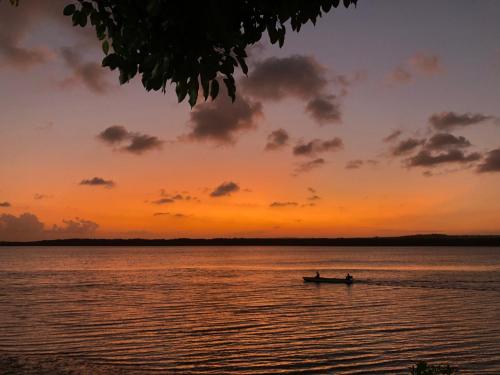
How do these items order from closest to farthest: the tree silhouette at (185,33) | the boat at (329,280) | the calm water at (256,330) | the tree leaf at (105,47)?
the tree silhouette at (185,33), the tree leaf at (105,47), the calm water at (256,330), the boat at (329,280)

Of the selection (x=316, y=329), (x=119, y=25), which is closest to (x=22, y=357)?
(x=316, y=329)

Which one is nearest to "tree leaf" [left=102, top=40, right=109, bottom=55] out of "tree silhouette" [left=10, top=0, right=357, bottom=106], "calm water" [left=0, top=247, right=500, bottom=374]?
"tree silhouette" [left=10, top=0, right=357, bottom=106]

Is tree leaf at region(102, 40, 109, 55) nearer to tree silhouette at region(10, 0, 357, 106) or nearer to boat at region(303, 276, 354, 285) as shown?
tree silhouette at region(10, 0, 357, 106)

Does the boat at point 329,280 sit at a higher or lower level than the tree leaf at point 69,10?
lower

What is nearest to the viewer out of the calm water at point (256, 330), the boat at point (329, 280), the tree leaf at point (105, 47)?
the tree leaf at point (105, 47)

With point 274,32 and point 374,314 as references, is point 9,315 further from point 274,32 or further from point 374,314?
point 274,32

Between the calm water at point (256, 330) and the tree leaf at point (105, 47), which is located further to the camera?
the calm water at point (256, 330)

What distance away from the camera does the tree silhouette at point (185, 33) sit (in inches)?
209

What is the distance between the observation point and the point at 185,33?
216 inches

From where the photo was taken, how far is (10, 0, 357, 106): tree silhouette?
530 centimetres

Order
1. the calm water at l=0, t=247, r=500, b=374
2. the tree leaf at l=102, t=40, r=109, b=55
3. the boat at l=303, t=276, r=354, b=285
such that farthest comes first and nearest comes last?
the boat at l=303, t=276, r=354, b=285, the calm water at l=0, t=247, r=500, b=374, the tree leaf at l=102, t=40, r=109, b=55

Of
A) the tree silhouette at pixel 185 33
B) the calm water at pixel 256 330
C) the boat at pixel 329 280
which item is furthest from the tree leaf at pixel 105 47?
the boat at pixel 329 280

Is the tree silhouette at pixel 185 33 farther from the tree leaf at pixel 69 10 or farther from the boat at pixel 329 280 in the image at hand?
the boat at pixel 329 280

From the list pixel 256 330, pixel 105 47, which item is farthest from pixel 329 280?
pixel 105 47
